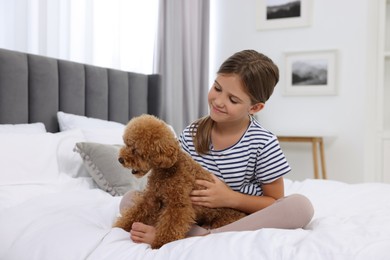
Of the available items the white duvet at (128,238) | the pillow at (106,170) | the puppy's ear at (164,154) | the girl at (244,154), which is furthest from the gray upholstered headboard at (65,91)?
the puppy's ear at (164,154)

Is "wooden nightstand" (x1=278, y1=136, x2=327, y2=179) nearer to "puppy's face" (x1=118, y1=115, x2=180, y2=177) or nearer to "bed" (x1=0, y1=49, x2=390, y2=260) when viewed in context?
"bed" (x1=0, y1=49, x2=390, y2=260)

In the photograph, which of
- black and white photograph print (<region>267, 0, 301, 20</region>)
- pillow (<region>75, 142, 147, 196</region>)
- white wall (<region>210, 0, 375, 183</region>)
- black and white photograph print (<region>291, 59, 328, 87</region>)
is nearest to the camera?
pillow (<region>75, 142, 147, 196</region>)

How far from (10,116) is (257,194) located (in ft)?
4.52

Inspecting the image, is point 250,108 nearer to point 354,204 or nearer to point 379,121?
point 354,204

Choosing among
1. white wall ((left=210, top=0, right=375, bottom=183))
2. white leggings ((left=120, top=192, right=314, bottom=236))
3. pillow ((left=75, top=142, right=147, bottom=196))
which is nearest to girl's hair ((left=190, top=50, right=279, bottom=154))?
white leggings ((left=120, top=192, right=314, bottom=236))

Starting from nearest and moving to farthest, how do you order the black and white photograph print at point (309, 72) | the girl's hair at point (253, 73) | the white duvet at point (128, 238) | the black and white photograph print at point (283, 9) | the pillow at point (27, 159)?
the white duvet at point (128, 238), the girl's hair at point (253, 73), the pillow at point (27, 159), the black and white photograph print at point (309, 72), the black and white photograph print at point (283, 9)

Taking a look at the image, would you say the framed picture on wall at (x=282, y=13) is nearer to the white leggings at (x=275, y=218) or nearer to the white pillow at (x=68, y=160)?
the white pillow at (x=68, y=160)

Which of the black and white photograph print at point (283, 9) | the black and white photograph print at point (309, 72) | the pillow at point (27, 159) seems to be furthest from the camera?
the black and white photograph print at point (283, 9)

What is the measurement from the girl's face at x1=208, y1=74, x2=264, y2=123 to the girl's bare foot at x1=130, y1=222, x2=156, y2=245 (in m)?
0.40

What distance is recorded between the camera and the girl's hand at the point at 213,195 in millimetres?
1223

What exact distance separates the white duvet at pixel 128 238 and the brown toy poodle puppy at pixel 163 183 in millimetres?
59

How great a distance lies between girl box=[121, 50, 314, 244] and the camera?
4.08 ft

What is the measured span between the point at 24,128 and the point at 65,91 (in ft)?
1.57

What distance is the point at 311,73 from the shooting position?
13.9ft
